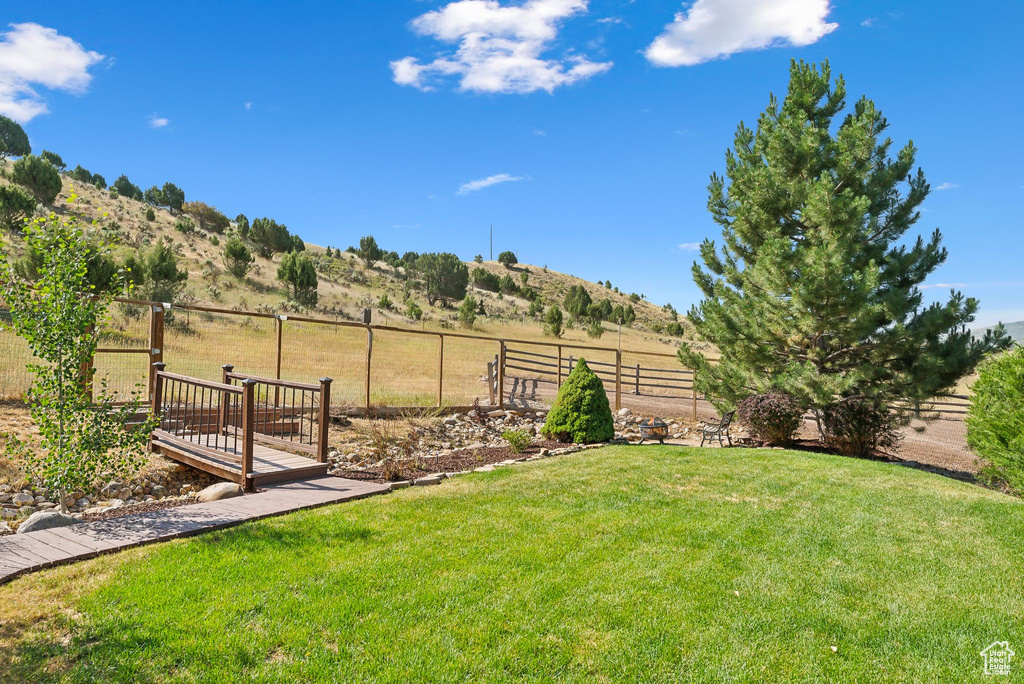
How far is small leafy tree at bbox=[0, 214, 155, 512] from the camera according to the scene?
16.7ft

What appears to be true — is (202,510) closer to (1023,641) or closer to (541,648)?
(541,648)

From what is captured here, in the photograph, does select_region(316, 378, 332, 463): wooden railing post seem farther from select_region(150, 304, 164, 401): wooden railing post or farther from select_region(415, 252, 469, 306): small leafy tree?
select_region(415, 252, 469, 306): small leafy tree

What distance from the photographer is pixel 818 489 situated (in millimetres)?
6961

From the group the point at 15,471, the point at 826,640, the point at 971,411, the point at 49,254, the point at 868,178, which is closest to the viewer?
the point at 826,640

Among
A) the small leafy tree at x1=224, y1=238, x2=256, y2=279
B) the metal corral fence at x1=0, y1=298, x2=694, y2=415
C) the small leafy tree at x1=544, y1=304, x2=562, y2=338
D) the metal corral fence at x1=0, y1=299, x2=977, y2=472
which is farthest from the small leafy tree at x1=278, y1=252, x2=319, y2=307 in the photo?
the small leafy tree at x1=544, y1=304, x2=562, y2=338

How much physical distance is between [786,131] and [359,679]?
41.0 feet

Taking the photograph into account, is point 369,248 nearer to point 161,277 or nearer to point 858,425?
point 161,277

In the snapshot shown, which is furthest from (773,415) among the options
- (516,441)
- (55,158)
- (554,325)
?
(55,158)

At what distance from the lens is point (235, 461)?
6809mm

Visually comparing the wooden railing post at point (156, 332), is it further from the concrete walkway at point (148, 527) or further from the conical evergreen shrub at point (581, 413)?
the conical evergreen shrub at point (581, 413)

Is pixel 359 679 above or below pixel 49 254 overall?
below

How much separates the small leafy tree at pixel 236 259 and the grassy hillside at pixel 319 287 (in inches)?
23.9

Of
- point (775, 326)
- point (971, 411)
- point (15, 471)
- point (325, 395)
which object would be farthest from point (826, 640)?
point (775, 326)

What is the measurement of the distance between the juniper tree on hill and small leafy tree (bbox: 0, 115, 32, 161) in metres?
72.2
